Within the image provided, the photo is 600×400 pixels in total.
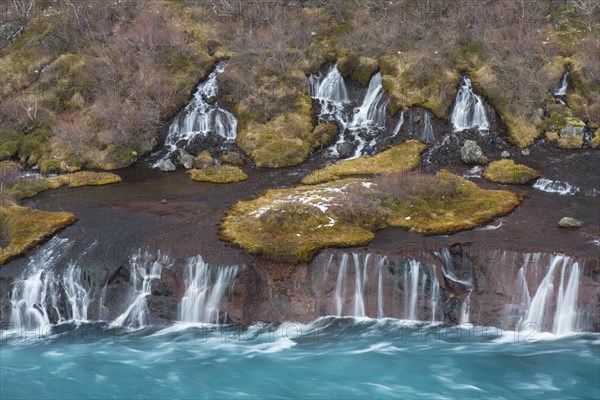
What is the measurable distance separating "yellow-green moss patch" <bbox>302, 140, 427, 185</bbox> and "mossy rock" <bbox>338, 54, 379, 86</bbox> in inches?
277

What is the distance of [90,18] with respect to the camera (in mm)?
45938

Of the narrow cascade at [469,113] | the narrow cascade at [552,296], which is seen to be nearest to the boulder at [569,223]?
the narrow cascade at [552,296]

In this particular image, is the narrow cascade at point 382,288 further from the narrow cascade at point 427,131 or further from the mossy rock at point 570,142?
the mossy rock at point 570,142

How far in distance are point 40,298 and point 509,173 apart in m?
21.6

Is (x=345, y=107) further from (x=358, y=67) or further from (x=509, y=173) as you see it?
(x=509, y=173)

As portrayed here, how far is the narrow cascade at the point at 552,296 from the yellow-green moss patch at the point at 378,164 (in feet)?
37.0

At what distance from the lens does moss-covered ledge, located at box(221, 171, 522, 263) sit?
21531 millimetres

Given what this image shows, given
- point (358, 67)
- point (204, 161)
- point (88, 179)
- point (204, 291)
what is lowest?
point (204, 291)

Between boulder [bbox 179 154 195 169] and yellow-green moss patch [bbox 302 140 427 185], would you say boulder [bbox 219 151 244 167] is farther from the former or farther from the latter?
yellow-green moss patch [bbox 302 140 427 185]

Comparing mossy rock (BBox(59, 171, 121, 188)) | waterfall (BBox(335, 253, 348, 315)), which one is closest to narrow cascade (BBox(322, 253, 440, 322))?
waterfall (BBox(335, 253, 348, 315))

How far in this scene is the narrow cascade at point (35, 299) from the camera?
21.2 meters

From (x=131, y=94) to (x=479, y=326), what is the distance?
27248 millimetres

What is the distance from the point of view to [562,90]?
3462cm

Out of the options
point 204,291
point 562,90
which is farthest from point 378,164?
point 204,291
